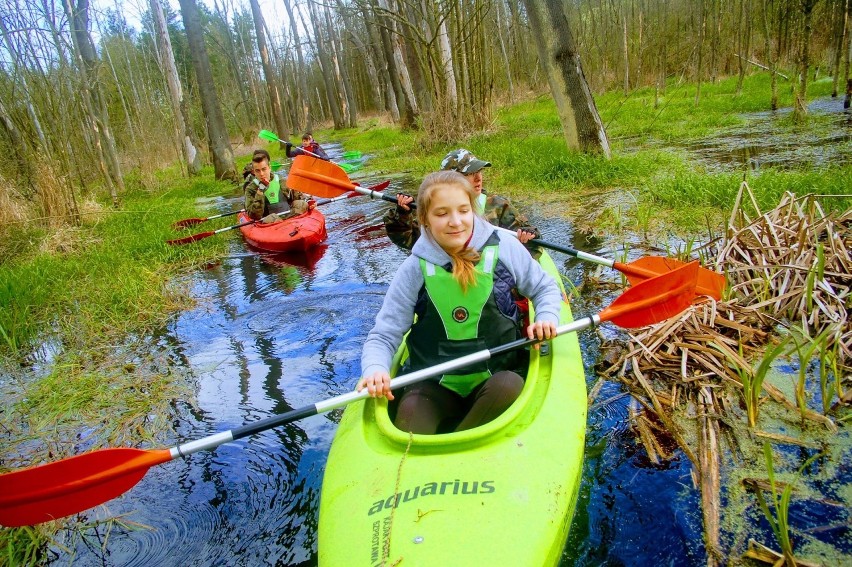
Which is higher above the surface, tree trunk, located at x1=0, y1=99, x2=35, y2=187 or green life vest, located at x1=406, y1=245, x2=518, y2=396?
tree trunk, located at x1=0, y1=99, x2=35, y2=187

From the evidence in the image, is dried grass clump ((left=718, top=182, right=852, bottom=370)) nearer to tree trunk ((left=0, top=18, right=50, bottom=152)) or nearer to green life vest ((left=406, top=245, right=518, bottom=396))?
green life vest ((left=406, top=245, right=518, bottom=396))

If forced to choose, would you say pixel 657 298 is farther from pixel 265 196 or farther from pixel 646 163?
pixel 265 196

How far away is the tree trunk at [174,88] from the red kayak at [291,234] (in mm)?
10347

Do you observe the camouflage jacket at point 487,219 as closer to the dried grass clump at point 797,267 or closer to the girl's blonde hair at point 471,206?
the dried grass clump at point 797,267

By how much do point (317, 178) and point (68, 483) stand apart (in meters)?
3.81

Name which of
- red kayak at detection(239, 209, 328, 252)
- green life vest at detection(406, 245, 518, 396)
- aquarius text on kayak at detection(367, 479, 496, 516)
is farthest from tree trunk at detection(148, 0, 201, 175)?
aquarius text on kayak at detection(367, 479, 496, 516)

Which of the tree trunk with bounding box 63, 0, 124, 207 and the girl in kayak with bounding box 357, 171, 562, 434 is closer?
the girl in kayak with bounding box 357, 171, 562, 434

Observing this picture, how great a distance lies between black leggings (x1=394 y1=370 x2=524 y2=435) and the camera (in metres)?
2.28

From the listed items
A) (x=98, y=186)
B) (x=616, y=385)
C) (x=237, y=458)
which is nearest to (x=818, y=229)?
(x=616, y=385)

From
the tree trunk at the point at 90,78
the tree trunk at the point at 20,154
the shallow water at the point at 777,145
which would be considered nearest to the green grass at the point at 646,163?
the shallow water at the point at 777,145

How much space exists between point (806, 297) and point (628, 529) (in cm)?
175

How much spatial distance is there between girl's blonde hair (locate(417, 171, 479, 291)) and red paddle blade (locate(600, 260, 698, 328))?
0.83m

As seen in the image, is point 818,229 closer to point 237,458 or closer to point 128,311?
point 237,458

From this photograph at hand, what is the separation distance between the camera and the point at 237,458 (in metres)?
2.86
